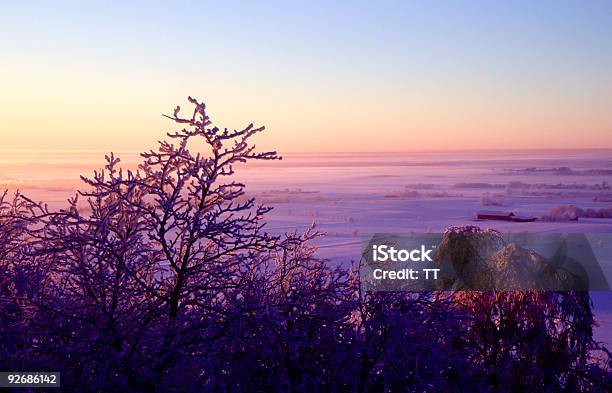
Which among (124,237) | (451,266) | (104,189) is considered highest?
(104,189)

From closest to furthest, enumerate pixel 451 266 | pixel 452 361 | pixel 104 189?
pixel 104 189 < pixel 452 361 < pixel 451 266

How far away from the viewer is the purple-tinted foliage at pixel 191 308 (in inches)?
242

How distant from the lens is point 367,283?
29.2 ft

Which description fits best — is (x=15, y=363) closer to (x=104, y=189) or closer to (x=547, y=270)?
(x=104, y=189)

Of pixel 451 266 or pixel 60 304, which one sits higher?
pixel 60 304

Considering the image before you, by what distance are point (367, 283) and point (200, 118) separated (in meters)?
3.75

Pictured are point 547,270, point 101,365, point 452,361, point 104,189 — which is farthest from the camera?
point 547,270

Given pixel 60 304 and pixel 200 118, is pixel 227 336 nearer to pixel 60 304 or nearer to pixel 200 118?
pixel 60 304

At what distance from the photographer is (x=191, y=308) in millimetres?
6750

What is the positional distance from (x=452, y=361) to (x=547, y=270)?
5.68m

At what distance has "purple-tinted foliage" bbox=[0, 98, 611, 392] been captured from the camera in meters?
6.14

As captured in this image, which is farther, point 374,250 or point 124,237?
point 374,250

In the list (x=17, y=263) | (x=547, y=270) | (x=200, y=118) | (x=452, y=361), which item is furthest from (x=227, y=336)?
(x=547, y=270)

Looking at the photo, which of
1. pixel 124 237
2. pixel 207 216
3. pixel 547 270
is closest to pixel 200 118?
pixel 207 216
